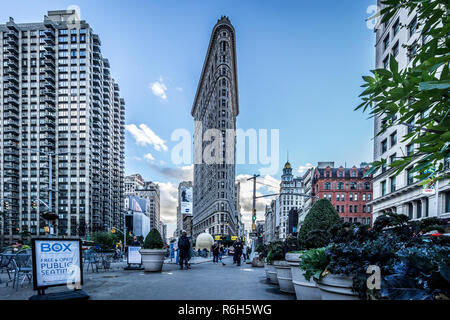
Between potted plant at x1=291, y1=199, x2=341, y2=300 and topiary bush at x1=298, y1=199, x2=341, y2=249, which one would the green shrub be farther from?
topiary bush at x1=298, y1=199, x2=341, y2=249

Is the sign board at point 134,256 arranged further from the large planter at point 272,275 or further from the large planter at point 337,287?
the large planter at point 337,287

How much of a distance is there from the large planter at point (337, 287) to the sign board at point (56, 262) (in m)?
5.00

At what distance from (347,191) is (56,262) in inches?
3187

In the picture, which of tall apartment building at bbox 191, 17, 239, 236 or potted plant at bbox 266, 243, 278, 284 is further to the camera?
tall apartment building at bbox 191, 17, 239, 236

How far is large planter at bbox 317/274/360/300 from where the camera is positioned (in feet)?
10.4

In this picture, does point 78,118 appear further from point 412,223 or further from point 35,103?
point 412,223

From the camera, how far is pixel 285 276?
7320 millimetres

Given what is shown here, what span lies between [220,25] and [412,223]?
111603 mm

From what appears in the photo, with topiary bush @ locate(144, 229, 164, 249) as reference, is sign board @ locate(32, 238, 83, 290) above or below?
above

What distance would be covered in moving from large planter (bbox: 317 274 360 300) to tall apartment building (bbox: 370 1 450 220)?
27352 mm

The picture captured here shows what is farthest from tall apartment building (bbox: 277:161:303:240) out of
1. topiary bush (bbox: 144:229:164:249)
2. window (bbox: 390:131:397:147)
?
topiary bush (bbox: 144:229:164:249)

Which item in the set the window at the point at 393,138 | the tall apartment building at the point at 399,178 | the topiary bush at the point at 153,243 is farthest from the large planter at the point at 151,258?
the window at the point at 393,138
